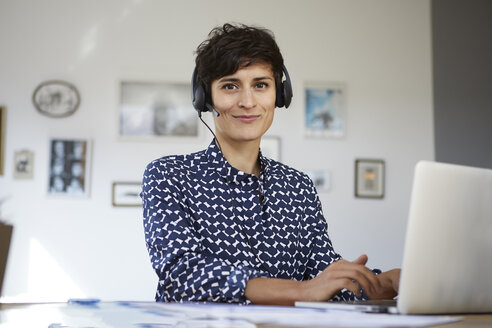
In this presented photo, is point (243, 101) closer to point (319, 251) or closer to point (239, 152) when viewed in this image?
point (239, 152)

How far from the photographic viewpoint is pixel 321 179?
4.40 m

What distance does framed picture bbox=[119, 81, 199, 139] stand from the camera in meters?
4.31

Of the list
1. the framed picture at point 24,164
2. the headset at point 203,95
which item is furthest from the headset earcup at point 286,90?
the framed picture at point 24,164

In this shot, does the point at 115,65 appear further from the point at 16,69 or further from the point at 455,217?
the point at 455,217

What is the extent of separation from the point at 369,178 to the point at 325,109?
634 millimetres

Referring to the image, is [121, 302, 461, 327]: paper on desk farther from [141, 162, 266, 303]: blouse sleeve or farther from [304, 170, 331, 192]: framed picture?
[304, 170, 331, 192]: framed picture

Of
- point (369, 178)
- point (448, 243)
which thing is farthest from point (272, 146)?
point (448, 243)

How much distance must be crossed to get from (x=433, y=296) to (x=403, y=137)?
12.5ft

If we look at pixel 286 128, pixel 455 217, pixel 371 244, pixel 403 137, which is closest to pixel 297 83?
pixel 286 128

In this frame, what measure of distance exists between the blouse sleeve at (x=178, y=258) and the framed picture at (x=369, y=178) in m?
3.20

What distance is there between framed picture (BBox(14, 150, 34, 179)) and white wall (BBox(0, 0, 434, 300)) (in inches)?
Result: 1.7

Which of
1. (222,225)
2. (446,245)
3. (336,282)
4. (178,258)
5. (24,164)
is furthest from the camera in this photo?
(24,164)

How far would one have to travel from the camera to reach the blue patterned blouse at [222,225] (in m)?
1.20

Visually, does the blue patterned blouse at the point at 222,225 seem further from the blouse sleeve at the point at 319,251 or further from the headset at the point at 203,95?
the headset at the point at 203,95
